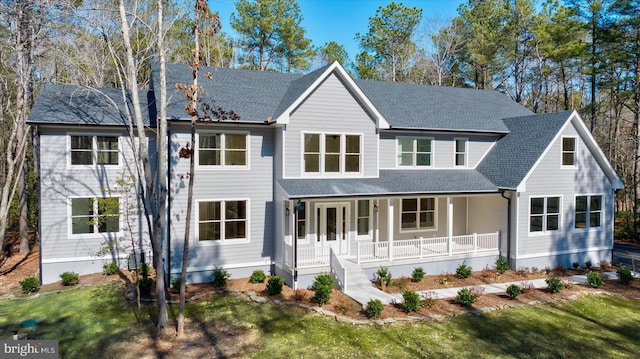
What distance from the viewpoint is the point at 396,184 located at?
17.1 metres

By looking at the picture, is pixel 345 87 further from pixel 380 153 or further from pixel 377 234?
pixel 377 234

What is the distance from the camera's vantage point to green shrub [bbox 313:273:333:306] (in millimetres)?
13070

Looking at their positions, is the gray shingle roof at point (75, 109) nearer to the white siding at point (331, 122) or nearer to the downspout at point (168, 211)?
the downspout at point (168, 211)

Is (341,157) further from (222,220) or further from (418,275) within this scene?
(418,275)

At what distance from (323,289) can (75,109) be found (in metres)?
11.8

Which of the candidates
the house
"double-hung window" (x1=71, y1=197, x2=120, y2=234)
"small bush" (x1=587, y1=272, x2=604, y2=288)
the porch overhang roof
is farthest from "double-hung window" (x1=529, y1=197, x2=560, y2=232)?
→ "double-hung window" (x1=71, y1=197, x2=120, y2=234)

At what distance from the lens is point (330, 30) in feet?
134

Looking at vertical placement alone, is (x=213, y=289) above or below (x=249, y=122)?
below

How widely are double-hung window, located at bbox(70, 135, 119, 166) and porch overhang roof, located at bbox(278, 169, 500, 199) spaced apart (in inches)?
260

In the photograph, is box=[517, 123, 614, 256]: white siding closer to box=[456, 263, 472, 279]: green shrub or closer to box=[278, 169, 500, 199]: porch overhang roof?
box=[278, 169, 500, 199]: porch overhang roof

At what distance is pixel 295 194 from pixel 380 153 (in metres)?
5.63

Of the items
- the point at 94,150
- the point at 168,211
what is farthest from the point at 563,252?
the point at 94,150

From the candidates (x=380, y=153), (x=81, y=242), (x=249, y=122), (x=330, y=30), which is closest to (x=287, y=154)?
(x=249, y=122)

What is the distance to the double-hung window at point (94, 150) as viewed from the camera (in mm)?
15258
